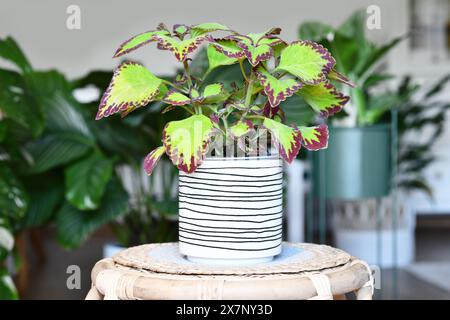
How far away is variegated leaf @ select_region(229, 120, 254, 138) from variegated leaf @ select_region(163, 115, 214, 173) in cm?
4

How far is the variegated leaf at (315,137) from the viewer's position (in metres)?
0.75

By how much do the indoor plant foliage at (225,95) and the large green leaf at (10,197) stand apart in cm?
103

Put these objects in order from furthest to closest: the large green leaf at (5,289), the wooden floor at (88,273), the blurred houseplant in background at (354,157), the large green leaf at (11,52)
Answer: the wooden floor at (88,273), the blurred houseplant in background at (354,157), the large green leaf at (11,52), the large green leaf at (5,289)

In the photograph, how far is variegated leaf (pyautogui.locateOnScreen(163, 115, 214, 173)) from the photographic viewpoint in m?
0.69

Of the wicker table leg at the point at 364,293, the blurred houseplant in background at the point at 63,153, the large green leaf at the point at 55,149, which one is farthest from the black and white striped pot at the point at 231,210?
the large green leaf at the point at 55,149

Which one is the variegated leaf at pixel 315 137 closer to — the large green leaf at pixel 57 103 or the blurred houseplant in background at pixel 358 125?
the blurred houseplant in background at pixel 358 125

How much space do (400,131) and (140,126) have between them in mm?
1551

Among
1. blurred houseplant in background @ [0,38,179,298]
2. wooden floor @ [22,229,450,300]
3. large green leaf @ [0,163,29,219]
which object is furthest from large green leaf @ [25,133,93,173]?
wooden floor @ [22,229,450,300]

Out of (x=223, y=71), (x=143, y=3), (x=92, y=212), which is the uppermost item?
(x=143, y=3)

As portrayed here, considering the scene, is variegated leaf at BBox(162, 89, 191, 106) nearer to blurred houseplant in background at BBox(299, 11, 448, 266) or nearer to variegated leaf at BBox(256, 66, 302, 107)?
variegated leaf at BBox(256, 66, 302, 107)

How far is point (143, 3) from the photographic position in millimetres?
4828
